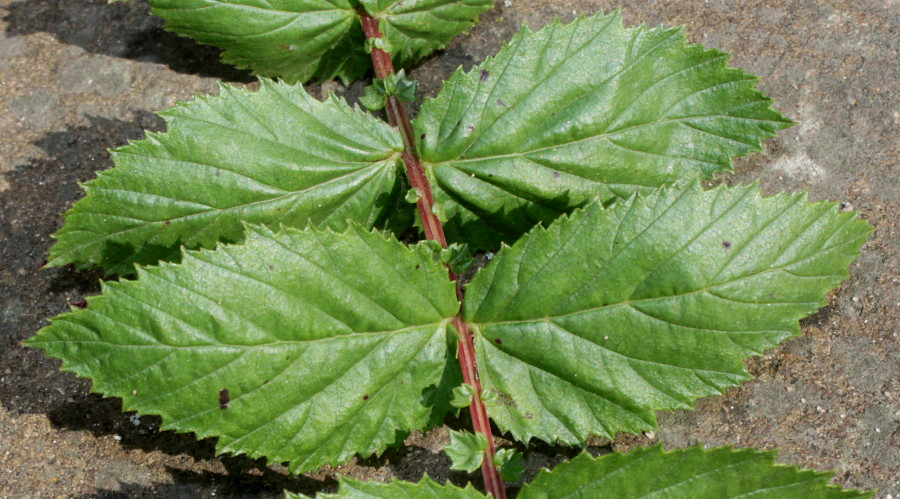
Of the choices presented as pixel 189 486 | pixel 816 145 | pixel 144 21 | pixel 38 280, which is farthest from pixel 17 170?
pixel 816 145

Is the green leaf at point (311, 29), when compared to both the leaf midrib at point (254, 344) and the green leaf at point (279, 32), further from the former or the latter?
the leaf midrib at point (254, 344)

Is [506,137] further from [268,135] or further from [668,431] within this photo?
[668,431]

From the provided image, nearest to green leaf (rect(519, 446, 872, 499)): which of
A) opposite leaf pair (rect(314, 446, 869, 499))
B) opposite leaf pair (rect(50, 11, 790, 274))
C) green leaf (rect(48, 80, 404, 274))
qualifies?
opposite leaf pair (rect(314, 446, 869, 499))

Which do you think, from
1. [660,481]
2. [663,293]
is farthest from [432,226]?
[660,481]

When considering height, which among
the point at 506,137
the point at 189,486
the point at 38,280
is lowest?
the point at 189,486

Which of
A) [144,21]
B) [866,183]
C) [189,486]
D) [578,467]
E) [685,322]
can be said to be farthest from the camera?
[144,21]

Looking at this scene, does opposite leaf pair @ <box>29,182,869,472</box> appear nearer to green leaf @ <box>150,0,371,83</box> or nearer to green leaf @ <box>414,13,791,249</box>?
green leaf @ <box>414,13,791,249</box>
